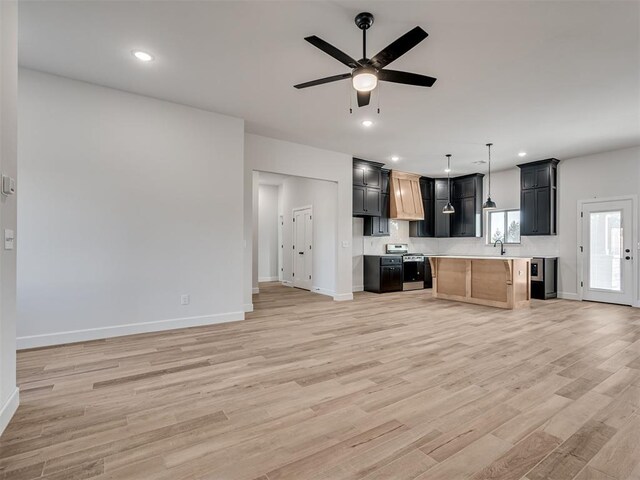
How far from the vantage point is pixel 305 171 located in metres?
6.28

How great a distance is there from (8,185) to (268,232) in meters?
7.99

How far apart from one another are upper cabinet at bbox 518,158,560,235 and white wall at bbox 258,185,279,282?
679 centimetres

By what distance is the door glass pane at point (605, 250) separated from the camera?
248 inches

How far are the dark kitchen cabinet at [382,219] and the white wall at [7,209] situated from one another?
22.2 ft

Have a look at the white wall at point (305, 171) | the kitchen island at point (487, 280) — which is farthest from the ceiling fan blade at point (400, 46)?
the kitchen island at point (487, 280)

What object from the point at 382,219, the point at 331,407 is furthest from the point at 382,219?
the point at 331,407

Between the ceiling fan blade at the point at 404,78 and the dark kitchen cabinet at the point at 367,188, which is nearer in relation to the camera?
the ceiling fan blade at the point at 404,78

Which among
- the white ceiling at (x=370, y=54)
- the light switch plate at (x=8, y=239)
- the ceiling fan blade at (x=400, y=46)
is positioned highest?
the white ceiling at (x=370, y=54)

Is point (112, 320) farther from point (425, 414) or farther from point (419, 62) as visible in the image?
point (419, 62)

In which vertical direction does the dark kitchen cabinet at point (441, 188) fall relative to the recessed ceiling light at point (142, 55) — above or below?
below

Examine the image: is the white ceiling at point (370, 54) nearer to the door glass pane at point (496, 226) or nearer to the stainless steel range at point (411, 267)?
the door glass pane at point (496, 226)

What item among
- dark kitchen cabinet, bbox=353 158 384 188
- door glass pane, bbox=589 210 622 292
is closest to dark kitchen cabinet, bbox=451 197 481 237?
door glass pane, bbox=589 210 622 292

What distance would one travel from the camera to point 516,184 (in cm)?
793

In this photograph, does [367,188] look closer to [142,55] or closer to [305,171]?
[305,171]
